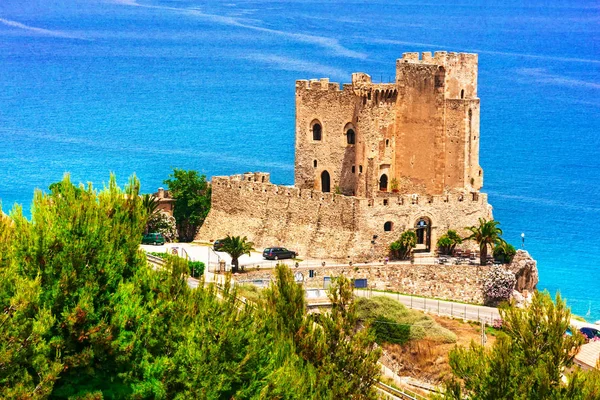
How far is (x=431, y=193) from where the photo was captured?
61.8 metres

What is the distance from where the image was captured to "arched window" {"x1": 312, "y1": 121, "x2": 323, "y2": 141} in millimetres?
62781

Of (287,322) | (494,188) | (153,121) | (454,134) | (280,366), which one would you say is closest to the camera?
(280,366)

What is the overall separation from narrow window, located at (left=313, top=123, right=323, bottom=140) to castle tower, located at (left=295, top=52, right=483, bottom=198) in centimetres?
12

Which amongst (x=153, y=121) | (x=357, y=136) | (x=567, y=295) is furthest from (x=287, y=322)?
(x=153, y=121)

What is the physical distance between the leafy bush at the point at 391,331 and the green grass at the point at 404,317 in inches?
7.4

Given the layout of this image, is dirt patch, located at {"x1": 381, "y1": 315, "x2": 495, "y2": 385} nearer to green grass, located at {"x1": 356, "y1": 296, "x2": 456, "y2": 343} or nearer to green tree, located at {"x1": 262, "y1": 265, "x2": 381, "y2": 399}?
green grass, located at {"x1": 356, "y1": 296, "x2": 456, "y2": 343}

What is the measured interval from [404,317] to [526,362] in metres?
17.7

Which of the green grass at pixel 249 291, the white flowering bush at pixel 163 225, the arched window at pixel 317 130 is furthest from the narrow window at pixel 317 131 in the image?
the green grass at pixel 249 291

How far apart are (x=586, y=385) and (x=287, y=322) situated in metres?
9.77

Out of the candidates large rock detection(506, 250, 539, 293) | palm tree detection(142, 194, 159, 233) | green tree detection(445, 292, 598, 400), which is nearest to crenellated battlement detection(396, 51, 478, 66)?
large rock detection(506, 250, 539, 293)

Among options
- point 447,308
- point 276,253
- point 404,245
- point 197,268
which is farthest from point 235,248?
point 447,308

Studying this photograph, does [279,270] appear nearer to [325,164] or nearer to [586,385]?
[586,385]

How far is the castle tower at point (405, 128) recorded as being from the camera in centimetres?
6094

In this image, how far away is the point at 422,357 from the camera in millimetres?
51469
